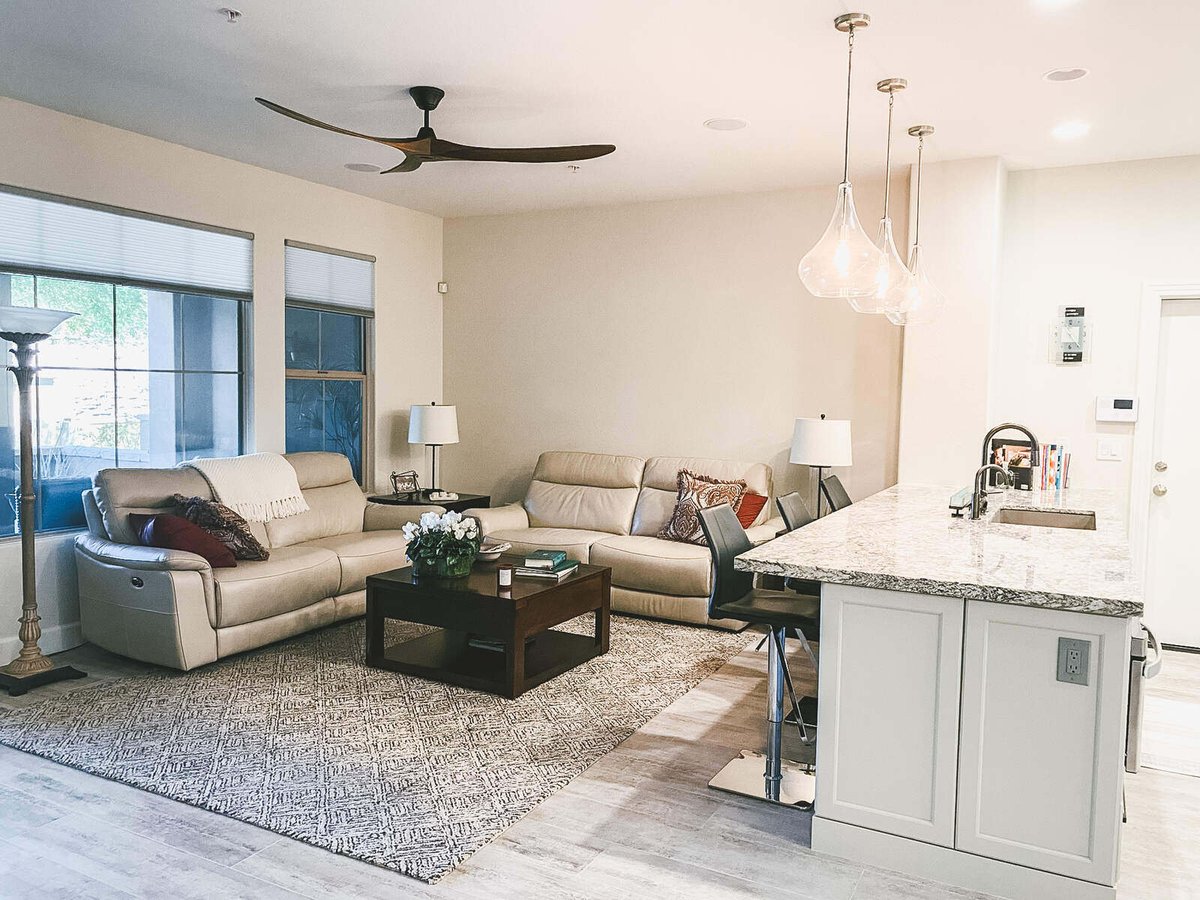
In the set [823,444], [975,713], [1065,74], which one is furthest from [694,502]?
[975,713]

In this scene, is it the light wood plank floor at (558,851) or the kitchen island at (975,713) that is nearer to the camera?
the kitchen island at (975,713)

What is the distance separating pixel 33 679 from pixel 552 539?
281 centimetres

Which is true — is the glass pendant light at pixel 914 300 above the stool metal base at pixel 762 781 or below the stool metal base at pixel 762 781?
above

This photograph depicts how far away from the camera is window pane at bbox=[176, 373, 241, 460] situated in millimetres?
5281

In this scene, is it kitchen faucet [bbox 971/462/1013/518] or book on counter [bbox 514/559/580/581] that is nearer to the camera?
kitchen faucet [bbox 971/462/1013/518]

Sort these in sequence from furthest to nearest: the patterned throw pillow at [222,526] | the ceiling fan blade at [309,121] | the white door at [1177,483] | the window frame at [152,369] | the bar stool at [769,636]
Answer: the white door at [1177,483]
the patterned throw pillow at [222,526]
the window frame at [152,369]
the ceiling fan blade at [309,121]
the bar stool at [769,636]

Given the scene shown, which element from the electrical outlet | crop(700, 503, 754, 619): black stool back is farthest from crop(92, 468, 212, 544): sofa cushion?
the electrical outlet

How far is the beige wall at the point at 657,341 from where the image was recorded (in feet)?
18.7

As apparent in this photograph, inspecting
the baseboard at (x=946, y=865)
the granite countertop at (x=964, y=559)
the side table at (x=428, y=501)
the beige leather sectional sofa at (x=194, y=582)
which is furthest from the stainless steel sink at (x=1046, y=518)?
the side table at (x=428, y=501)

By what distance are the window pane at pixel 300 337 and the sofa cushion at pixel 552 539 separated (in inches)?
66.1

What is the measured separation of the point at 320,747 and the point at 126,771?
0.65 metres

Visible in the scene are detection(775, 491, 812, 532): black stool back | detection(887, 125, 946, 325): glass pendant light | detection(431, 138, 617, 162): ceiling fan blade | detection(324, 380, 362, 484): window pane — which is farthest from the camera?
detection(324, 380, 362, 484): window pane

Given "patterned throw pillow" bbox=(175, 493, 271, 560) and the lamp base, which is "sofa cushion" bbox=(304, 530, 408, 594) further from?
the lamp base

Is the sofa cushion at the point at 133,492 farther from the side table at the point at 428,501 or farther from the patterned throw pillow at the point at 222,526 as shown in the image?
the side table at the point at 428,501
